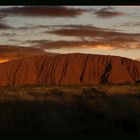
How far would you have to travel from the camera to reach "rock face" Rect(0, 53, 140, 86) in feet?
268

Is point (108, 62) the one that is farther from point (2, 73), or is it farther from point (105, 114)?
point (105, 114)

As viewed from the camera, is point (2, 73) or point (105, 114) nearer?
point (105, 114)

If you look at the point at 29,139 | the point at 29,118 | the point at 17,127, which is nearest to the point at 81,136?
the point at 29,139

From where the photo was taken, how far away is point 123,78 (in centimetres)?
8162

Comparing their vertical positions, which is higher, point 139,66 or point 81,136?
point 81,136

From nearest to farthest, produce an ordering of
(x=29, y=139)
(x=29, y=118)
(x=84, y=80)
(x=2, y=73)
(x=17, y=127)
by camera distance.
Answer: (x=29, y=139) → (x=17, y=127) → (x=29, y=118) → (x=84, y=80) → (x=2, y=73)

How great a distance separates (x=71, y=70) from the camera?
271 feet

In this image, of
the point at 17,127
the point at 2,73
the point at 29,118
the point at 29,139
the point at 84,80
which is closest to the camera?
the point at 29,139

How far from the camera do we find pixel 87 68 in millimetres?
82938

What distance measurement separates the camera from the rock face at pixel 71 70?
81562 mm

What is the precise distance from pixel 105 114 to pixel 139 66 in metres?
77.5
